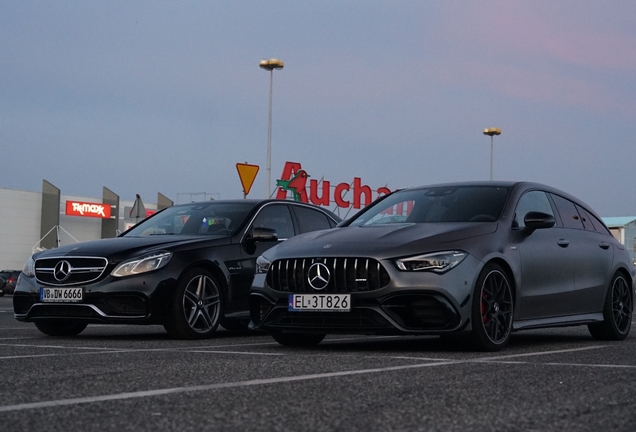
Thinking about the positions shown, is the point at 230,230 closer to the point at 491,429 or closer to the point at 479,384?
the point at 479,384

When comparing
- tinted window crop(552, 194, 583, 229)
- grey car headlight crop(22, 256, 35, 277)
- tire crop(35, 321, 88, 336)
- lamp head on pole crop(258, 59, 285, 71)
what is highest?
lamp head on pole crop(258, 59, 285, 71)

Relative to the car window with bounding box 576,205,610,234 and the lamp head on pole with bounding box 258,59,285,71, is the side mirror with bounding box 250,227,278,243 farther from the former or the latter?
the lamp head on pole with bounding box 258,59,285,71

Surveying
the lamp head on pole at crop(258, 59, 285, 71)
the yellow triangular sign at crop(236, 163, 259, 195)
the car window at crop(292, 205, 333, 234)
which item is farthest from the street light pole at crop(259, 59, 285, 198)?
the car window at crop(292, 205, 333, 234)

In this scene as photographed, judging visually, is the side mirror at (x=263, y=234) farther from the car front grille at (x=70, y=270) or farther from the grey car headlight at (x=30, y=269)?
the grey car headlight at (x=30, y=269)

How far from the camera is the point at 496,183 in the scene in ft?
31.6

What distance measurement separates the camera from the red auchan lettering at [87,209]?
5853cm

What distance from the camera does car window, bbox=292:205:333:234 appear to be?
12445 millimetres

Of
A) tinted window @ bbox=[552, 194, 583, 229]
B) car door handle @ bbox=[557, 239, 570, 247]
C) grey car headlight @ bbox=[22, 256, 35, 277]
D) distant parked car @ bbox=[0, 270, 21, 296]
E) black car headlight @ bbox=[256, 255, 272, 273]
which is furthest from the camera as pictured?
distant parked car @ bbox=[0, 270, 21, 296]

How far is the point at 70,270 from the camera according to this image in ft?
34.1

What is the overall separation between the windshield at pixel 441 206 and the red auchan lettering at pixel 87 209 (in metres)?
50.5

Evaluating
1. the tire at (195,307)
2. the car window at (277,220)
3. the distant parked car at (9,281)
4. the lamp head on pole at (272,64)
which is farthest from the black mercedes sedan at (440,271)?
the distant parked car at (9,281)

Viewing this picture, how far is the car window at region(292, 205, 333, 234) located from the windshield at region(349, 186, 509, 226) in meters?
2.54

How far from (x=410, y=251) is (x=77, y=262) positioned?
3.85 m

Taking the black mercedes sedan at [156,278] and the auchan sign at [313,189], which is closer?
the black mercedes sedan at [156,278]
